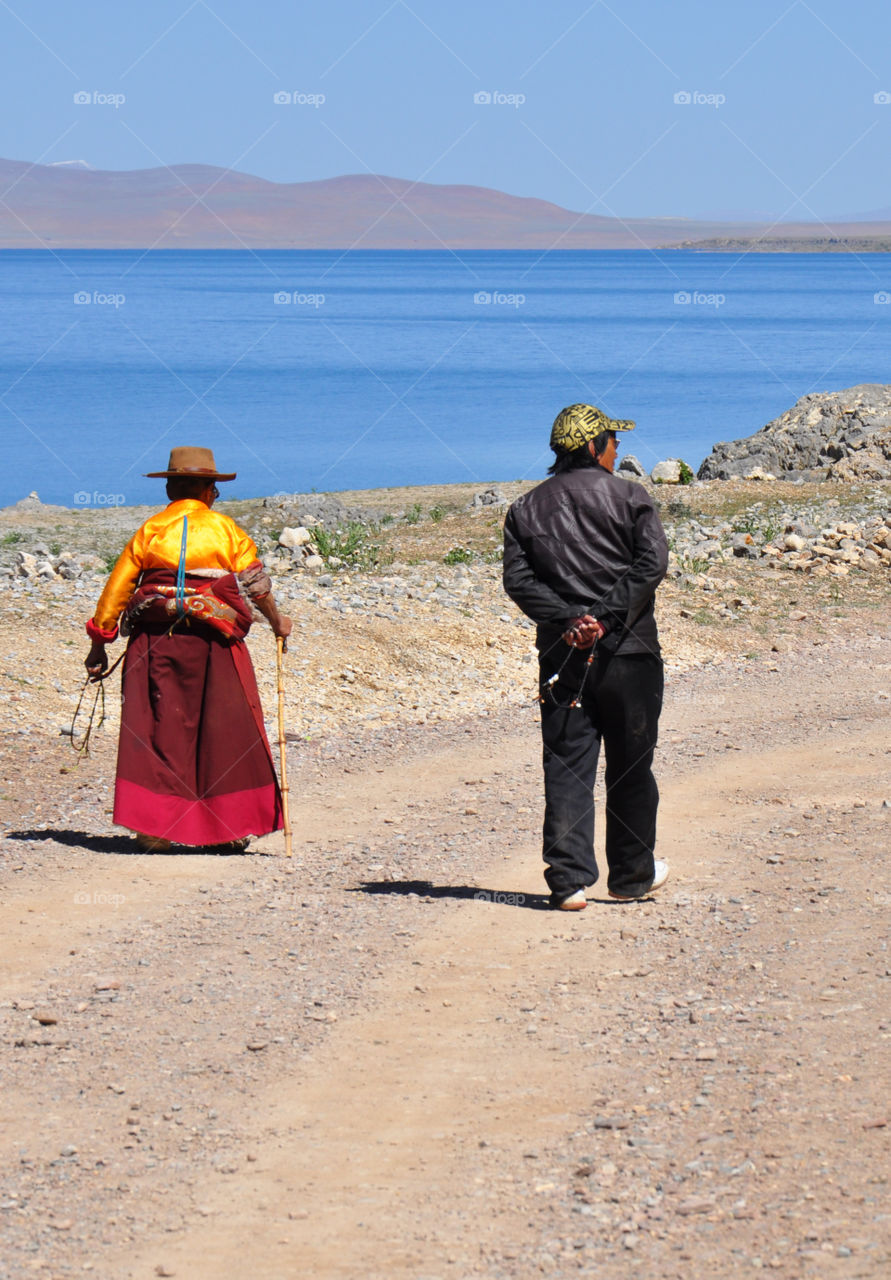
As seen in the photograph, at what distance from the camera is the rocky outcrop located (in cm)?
2041

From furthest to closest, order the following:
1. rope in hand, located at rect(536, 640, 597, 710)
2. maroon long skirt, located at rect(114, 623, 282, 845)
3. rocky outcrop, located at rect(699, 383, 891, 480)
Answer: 1. rocky outcrop, located at rect(699, 383, 891, 480)
2. maroon long skirt, located at rect(114, 623, 282, 845)
3. rope in hand, located at rect(536, 640, 597, 710)

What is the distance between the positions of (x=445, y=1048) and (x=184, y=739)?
258 cm

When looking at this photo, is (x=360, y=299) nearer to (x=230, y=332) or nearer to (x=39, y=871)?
(x=230, y=332)

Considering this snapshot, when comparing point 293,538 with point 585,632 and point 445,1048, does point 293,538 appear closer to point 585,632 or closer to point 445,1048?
point 585,632

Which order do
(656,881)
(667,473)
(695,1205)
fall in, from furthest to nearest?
(667,473) → (656,881) → (695,1205)

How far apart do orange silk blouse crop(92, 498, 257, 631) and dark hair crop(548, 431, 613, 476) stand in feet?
4.96

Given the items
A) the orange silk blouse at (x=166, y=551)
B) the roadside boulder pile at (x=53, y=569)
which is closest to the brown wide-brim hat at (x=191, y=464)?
the orange silk blouse at (x=166, y=551)

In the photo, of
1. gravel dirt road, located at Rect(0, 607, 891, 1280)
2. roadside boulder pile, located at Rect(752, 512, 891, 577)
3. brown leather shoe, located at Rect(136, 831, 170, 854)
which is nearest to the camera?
gravel dirt road, located at Rect(0, 607, 891, 1280)

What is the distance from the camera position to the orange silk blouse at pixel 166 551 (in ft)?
21.5

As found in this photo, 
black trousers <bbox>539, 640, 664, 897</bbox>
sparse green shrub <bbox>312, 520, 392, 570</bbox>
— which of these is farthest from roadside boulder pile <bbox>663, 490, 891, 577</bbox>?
black trousers <bbox>539, 640, 664, 897</bbox>

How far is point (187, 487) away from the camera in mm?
6637

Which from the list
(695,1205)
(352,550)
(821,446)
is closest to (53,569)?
(352,550)

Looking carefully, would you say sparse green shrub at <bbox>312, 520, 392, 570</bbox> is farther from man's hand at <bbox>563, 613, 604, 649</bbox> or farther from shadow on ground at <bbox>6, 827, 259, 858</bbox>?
man's hand at <bbox>563, 613, 604, 649</bbox>

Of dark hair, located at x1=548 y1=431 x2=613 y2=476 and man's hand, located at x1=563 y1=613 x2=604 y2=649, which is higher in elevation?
dark hair, located at x1=548 y1=431 x2=613 y2=476
